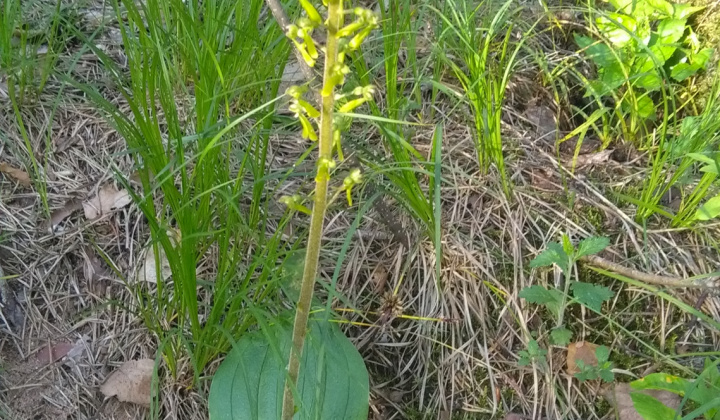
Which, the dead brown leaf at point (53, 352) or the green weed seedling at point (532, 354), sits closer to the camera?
the green weed seedling at point (532, 354)

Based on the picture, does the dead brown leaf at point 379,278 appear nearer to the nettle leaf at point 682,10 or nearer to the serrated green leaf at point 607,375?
the serrated green leaf at point 607,375

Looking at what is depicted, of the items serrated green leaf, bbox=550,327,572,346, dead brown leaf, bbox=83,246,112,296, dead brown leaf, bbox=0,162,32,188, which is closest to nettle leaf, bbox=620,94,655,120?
serrated green leaf, bbox=550,327,572,346

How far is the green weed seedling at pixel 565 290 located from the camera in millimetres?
1740

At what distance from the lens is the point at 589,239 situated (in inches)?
69.9

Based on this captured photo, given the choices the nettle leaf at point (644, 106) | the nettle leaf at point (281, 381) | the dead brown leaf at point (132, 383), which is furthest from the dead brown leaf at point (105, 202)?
the nettle leaf at point (644, 106)

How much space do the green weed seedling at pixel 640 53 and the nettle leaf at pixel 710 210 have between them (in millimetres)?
416

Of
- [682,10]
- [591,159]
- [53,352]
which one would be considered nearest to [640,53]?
[682,10]

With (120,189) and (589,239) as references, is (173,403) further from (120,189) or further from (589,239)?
(589,239)

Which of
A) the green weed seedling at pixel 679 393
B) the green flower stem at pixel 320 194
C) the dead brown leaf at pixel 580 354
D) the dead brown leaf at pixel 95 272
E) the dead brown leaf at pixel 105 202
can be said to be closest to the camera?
the green flower stem at pixel 320 194

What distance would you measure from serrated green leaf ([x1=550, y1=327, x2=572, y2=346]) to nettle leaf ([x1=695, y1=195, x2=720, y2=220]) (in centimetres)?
55

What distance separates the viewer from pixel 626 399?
5.87ft

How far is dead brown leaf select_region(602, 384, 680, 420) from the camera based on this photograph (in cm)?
175

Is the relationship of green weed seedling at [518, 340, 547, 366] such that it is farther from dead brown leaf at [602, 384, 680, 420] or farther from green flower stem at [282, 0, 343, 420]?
green flower stem at [282, 0, 343, 420]

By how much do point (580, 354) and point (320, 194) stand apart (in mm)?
1073
